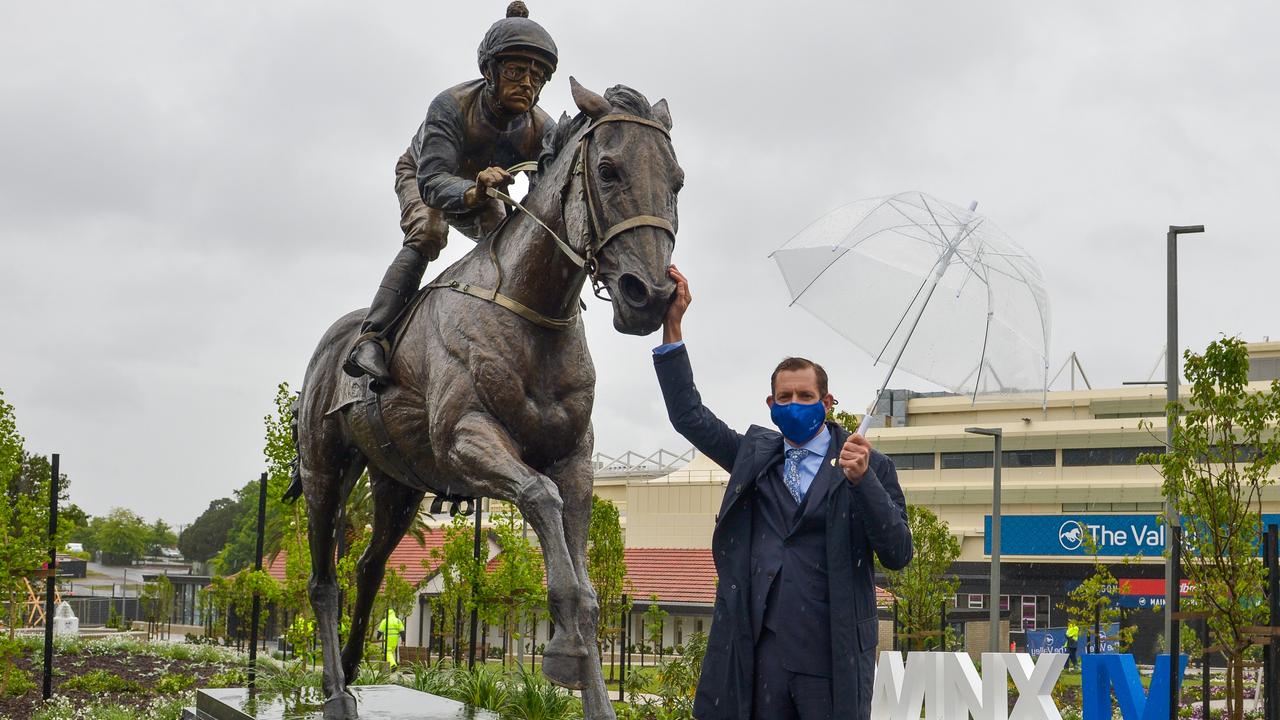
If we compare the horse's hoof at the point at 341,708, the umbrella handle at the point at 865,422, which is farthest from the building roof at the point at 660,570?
the umbrella handle at the point at 865,422

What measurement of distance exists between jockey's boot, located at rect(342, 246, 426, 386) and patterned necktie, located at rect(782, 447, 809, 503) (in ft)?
7.73

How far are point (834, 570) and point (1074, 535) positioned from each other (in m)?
46.1

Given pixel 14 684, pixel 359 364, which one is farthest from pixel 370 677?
pixel 14 684

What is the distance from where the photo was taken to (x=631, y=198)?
15.0 ft

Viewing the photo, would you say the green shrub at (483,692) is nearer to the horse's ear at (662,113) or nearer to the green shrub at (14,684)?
the horse's ear at (662,113)

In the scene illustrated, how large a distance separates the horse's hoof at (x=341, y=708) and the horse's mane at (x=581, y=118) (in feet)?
10.2

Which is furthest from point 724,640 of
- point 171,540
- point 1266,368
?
point 171,540

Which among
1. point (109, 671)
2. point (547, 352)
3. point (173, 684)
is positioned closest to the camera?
point (547, 352)

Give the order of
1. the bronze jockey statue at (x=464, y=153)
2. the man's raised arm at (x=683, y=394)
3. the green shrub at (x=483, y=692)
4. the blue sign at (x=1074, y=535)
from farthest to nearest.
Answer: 1. the blue sign at (x=1074, y=535)
2. the green shrub at (x=483, y=692)
3. the bronze jockey statue at (x=464, y=153)
4. the man's raised arm at (x=683, y=394)

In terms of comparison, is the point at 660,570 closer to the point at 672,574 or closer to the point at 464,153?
the point at 672,574

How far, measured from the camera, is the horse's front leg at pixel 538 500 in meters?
4.59

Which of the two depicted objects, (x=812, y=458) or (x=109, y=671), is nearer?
(x=812, y=458)

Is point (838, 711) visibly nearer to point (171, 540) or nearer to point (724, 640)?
point (724, 640)

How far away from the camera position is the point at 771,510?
4.23 metres
